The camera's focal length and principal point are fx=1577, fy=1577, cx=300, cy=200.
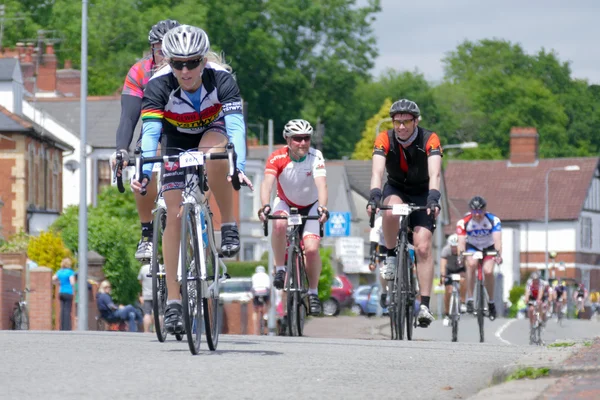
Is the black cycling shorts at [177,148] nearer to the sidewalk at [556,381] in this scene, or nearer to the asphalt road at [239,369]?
the asphalt road at [239,369]

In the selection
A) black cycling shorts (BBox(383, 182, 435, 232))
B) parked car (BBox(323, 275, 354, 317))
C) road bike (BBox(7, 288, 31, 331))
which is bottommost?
parked car (BBox(323, 275, 354, 317))

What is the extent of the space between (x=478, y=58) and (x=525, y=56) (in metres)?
5.00

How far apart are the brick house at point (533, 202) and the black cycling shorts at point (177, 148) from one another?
9643 centimetres

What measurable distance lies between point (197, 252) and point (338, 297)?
157 ft

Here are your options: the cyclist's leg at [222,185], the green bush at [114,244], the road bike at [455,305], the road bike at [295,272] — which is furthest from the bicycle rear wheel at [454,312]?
the green bush at [114,244]

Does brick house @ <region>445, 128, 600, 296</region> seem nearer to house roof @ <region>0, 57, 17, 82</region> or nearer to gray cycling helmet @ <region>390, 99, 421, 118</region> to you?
house roof @ <region>0, 57, 17, 82</region>

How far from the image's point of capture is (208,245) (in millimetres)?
10555

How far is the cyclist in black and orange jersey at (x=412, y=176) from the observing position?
1480 cm

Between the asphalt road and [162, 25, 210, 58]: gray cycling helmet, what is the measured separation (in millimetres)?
1960

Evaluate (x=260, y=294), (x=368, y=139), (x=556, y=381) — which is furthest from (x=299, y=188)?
(x=368, y=139)

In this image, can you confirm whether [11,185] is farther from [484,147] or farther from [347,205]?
[484,147]

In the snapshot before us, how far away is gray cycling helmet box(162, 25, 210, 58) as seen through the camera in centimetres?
1023

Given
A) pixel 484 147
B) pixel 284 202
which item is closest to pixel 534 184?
pixel 484 147

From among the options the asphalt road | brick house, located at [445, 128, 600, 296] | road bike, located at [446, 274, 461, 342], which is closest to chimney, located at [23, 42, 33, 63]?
brick house, located at [445, 128, 600, 296]
